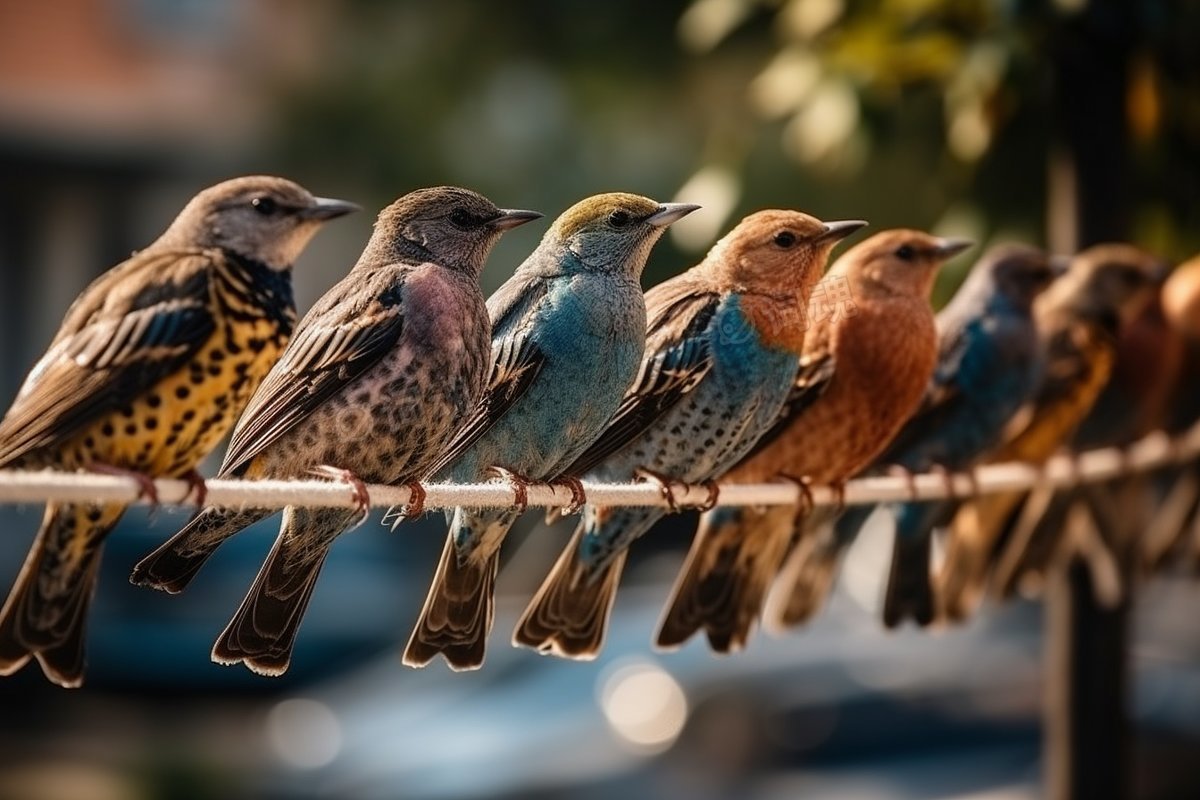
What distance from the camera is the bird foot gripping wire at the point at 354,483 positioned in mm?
3314

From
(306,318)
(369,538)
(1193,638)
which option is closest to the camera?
(306,318)

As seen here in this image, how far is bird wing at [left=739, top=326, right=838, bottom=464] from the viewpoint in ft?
15.8

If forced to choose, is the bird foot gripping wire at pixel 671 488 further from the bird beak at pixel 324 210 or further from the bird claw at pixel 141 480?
the bird claw at pixel 141 480

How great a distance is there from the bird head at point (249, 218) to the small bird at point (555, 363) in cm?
62

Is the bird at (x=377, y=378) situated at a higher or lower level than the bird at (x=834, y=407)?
lower

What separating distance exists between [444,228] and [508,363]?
36 cm

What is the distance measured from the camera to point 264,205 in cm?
346

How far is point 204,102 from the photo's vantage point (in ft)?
58.2

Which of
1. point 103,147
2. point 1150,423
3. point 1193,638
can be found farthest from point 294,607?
point 103,147

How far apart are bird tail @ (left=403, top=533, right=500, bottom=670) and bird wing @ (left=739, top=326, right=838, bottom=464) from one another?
1.13m

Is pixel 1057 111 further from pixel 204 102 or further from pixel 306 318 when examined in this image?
pixel 204 102

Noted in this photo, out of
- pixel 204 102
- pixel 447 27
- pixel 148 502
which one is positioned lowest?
pixel 148 502

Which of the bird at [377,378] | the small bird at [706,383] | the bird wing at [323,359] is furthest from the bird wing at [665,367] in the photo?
the bird wing at [323,359]

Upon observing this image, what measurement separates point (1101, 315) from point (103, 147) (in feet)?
39.6
